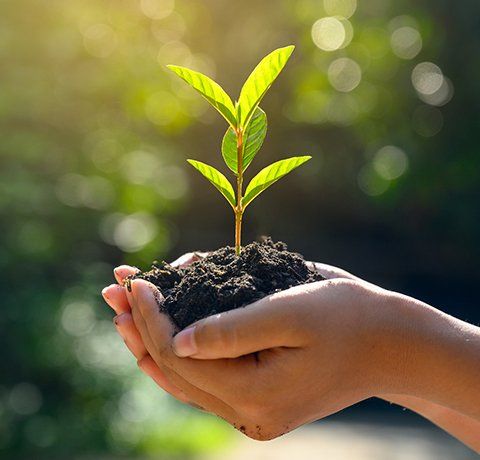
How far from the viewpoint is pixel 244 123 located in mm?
1542

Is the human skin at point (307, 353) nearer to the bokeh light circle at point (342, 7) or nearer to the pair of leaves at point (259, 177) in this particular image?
the pair of leaves at point (259, 177)

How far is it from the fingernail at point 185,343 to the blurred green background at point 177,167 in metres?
3.50

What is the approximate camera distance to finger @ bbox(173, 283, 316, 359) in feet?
4.00

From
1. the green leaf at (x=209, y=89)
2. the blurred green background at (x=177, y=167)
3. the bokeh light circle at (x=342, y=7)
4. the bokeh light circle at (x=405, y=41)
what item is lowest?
the blurred green background at (x=177, y=167)

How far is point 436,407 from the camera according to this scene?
1.66 metres

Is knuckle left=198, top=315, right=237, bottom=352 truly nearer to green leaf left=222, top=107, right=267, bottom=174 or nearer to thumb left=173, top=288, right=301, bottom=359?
thumb left=173, top=288, right=301, bottom=359

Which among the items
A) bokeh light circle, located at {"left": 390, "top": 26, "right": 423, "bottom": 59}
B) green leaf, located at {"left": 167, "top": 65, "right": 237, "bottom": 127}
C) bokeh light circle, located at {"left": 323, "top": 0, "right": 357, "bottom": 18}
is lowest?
green leaf, located at {"left": 167, "top": 65, "right": 237, "bottom": 127}

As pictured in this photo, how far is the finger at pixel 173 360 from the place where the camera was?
1282mm

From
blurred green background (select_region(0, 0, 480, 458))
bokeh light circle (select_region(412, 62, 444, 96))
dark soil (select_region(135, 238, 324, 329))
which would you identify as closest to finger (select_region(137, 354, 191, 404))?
dark soil (select_region(135, 238, 324, 329))

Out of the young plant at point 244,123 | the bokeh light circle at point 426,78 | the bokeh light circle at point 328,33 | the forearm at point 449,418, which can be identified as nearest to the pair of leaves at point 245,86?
the young plant at point 244,123

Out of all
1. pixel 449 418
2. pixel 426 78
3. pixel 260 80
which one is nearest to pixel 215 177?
pixel 260 80

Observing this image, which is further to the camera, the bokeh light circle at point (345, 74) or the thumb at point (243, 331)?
the bokeh light circle at point (345, 74)

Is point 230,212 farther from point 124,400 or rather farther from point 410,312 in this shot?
point 410,312

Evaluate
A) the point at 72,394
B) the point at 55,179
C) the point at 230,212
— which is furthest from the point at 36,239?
the point at 230,212
